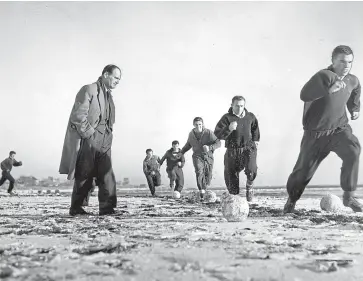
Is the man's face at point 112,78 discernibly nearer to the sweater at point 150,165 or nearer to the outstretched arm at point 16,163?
the sweater at point 150,165

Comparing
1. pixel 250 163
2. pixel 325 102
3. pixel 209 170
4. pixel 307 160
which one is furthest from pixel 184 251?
pixel 209 170

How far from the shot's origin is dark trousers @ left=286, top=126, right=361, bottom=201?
572cm

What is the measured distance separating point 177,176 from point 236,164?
5675 mm

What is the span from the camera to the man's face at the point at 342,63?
5.60 metres

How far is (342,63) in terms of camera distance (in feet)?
18.5

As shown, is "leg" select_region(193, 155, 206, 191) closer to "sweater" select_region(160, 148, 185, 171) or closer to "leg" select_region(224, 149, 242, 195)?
"leg" select_region(224, 149, 242, 195)

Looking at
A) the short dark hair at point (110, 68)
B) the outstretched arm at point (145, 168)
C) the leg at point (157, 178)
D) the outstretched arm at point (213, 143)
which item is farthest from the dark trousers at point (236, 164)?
the leg at point (157, 178)

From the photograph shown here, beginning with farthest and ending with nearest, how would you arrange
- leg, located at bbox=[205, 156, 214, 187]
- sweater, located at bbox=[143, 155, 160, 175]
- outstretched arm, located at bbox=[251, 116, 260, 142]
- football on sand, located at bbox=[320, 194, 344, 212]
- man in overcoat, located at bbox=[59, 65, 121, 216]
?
sweater, located at bbox=[143, 155, 160, 175] → leg, located at bbox=[205, 156, 214, 187] → outstretched arm, located at bbox=[251, 116, 260, 142] → football on sand, located at bbox=[320, 194, 344, 212] → man in overcoat, located at bbox=[59, 65, 121, 216]

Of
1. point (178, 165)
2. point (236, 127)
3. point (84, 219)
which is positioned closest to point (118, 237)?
point (84, 219)

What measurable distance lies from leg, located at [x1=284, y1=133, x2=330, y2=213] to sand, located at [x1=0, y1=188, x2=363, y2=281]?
862mm

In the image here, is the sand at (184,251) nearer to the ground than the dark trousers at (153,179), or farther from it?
nearer to the ground

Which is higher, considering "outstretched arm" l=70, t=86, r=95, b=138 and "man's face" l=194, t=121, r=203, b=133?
"man's face" l=194, t=121, r=203, b=133

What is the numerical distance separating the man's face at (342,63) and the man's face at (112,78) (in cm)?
306

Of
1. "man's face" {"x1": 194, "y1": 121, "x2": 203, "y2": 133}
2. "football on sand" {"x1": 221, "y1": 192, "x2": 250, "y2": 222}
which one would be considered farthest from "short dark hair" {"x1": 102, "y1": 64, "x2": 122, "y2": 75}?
"man's face" {"x1": 194, "y1": 121, "x2": 203, "y2": 133}
